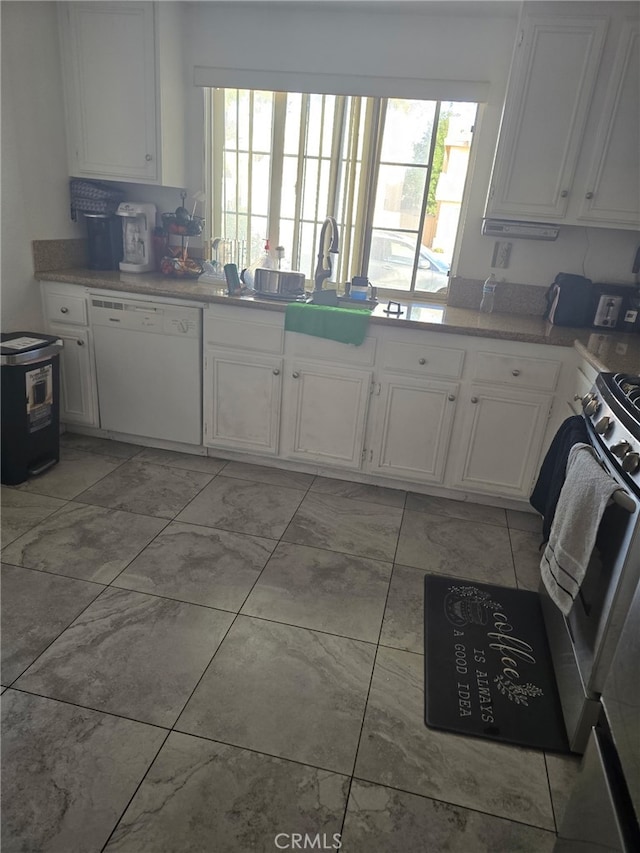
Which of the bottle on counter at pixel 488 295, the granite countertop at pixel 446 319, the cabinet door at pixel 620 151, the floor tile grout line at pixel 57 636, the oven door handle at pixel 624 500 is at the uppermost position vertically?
the cabinet door at pixel 620 151

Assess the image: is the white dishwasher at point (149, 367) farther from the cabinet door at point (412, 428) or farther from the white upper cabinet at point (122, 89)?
the cabinet door at point (412, 428)

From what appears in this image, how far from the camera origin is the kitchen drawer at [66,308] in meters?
3.06

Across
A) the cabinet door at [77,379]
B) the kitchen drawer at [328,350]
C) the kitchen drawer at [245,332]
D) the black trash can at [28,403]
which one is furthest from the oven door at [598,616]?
the cabinet door at [77,379]

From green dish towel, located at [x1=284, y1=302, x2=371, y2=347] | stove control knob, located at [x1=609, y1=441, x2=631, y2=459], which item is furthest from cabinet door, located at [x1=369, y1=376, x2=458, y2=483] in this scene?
stove control knob, located at [x1=609, y1=441, x2=631, y2=459]

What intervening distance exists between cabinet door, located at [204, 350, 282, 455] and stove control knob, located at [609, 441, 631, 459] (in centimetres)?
172

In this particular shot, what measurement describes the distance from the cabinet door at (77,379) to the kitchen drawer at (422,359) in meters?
1.68

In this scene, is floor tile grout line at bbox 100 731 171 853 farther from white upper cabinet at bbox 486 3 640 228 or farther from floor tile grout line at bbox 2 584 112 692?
white upper cabinet at bbox 486 3 640 228

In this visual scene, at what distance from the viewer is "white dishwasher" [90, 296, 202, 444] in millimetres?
2963

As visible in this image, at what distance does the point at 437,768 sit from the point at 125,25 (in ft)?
11.6

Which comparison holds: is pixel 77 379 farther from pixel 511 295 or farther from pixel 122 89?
pixel 511 295

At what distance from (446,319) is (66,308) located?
2061 mm

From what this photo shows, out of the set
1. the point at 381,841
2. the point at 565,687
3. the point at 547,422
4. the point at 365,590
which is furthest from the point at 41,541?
the point at 547,422

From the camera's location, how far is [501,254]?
3068 mm

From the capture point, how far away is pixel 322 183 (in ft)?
11.3
